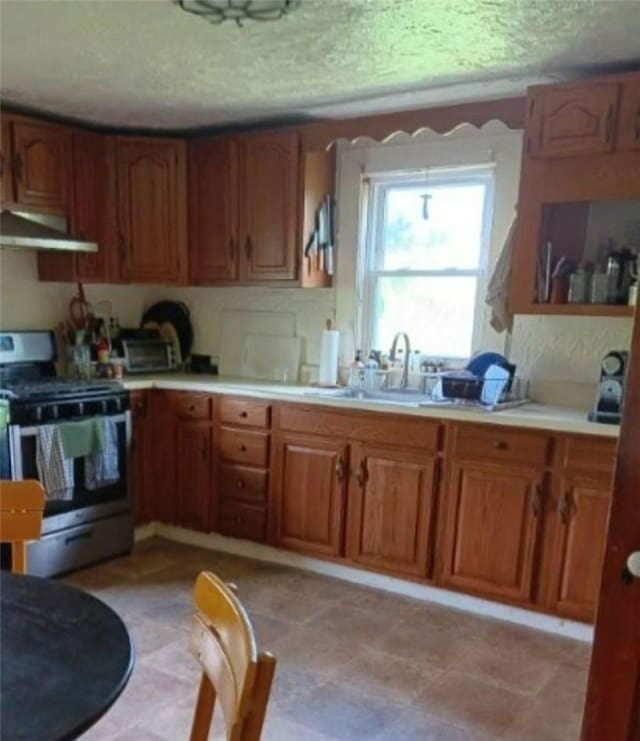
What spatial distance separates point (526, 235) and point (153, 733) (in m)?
2.35

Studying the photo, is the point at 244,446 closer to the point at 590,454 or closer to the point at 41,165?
the point at 590,454

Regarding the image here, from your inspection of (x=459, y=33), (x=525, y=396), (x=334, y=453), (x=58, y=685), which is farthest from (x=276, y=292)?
(x=58, y=685)

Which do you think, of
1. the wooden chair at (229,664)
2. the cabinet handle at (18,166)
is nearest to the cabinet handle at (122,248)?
the cabinet handle at (18,166)

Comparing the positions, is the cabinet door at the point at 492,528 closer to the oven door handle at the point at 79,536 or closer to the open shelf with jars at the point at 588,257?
the open shelf with jars at the point at 588,257

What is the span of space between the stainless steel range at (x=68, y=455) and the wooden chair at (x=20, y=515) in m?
1.29

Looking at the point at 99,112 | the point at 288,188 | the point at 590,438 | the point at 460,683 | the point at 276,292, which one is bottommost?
the point at 460,683

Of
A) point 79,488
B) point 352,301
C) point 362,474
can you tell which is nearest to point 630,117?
point 352,301

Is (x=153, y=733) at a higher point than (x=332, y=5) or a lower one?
lower

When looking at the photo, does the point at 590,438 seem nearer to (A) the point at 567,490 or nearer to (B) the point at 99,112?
(A) the point at 567,490

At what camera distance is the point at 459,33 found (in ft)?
7.38

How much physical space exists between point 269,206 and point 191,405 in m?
1.18

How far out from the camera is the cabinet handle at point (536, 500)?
2.62 meters

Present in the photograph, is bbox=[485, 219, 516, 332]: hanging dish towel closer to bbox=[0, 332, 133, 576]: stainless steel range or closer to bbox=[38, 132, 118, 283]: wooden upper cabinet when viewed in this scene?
bbox=[0, 332, 133, 576]: stainless steel range

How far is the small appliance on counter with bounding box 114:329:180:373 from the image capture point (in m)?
3.83
